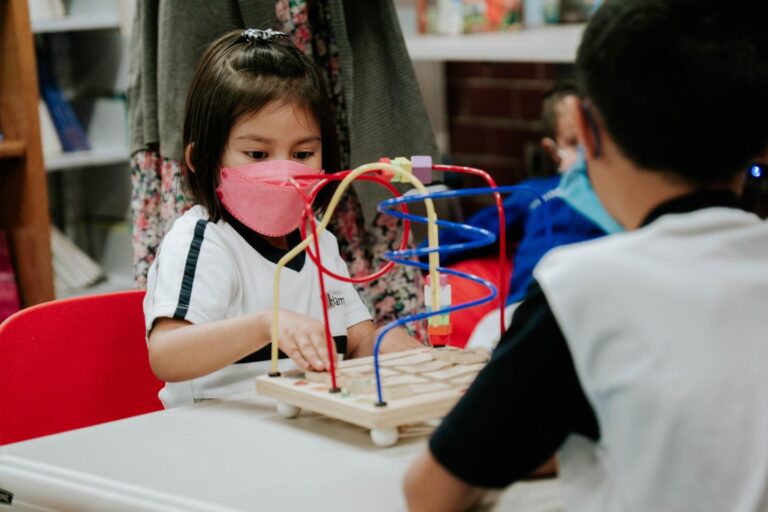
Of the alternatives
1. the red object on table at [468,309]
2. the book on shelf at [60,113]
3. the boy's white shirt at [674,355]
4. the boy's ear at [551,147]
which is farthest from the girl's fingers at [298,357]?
the book on shelf at [60,113]

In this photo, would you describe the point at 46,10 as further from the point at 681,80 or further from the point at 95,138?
the point at 681,80

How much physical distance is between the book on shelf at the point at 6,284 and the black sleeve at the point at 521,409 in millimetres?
2162

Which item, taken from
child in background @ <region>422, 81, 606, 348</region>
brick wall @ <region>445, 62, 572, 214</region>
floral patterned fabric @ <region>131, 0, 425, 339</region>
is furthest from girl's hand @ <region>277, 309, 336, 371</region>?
brick wall @ <region>445, 62, 572, 214</region>

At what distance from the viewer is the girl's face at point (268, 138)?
138 cm

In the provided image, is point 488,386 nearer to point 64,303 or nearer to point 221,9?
point 64,303

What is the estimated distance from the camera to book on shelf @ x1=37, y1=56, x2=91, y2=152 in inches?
127

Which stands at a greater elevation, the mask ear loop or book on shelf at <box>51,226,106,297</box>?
the mask ear loop

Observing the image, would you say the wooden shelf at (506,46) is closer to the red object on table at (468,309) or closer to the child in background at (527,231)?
the child in background at (527,231)

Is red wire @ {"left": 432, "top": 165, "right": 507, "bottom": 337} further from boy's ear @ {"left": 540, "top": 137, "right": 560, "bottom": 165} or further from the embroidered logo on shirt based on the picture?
boy's ear @ {"left": 540, "top": 137, "right": 560, "bottom": 165}

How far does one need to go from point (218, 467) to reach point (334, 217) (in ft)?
3.28

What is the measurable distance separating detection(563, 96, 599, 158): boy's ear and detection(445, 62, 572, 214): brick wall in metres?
2.78

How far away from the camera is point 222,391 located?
1340 millimetres

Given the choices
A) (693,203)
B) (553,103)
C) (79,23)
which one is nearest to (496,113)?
(553,103)

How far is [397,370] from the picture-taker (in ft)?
3.76
